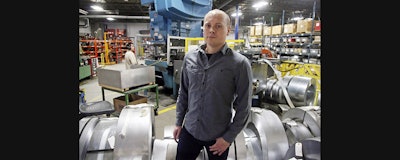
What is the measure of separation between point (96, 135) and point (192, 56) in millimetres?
1165

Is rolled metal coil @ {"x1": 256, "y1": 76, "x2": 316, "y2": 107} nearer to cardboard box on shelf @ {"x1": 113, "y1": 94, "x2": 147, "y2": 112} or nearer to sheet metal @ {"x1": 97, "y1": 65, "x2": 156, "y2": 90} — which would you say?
sheet metal @ {"x1": 97, "y1": 65, "x2": 156, "y2": 90}

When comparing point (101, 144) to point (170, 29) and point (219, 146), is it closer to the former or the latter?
point (219, 146)

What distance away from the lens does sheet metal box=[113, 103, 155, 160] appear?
156 cm

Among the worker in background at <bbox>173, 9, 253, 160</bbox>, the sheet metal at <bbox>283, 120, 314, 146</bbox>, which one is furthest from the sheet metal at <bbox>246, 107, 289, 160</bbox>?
the worker in background at <bbox>173, 9, 253, 160</bbox>

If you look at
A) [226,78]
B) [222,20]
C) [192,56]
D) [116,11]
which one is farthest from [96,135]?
[116,11]

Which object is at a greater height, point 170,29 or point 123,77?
point 170,29

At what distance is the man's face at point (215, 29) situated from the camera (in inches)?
52.5

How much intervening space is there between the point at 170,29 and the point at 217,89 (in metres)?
4.57

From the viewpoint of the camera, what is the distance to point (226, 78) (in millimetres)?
1338

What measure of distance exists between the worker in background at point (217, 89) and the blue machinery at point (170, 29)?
3787mm

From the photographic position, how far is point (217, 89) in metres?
1.34

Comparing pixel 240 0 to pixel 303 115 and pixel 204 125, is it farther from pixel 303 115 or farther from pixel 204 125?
pixel 204 125

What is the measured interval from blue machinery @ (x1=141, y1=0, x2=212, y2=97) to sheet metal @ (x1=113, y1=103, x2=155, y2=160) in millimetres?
3459

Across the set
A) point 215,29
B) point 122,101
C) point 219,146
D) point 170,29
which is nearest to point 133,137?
point 219,146
